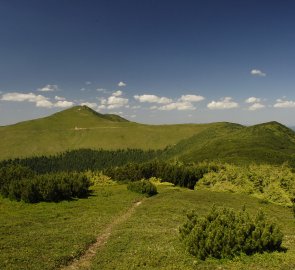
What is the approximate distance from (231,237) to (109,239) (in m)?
11.6

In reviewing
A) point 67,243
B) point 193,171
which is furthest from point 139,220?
point 193,171

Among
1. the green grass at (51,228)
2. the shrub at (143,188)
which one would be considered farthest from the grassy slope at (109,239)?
the shrub at (143,188)

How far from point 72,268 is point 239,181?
63.8m

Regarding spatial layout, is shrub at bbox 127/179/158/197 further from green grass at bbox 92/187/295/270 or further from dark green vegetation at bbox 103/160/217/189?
dark green vegetation at bbox 103/160/217/189

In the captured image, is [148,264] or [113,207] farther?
[113,207]

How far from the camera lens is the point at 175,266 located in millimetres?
21250

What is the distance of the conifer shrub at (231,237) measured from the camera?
2245 cm

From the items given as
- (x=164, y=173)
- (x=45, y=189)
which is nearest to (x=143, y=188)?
(x=45, y=189)

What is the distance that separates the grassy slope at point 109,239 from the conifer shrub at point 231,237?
76cm

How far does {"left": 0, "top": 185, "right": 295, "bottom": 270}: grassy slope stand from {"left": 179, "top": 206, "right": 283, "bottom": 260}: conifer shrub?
0.76 metres

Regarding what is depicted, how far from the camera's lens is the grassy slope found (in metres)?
22.0

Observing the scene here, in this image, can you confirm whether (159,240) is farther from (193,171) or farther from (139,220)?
(193,171)

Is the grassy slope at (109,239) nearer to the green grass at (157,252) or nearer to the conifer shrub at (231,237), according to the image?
the green grass at (157,252)

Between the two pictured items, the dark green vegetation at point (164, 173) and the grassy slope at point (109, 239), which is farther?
the dark green vegetation at point (164, 173)
